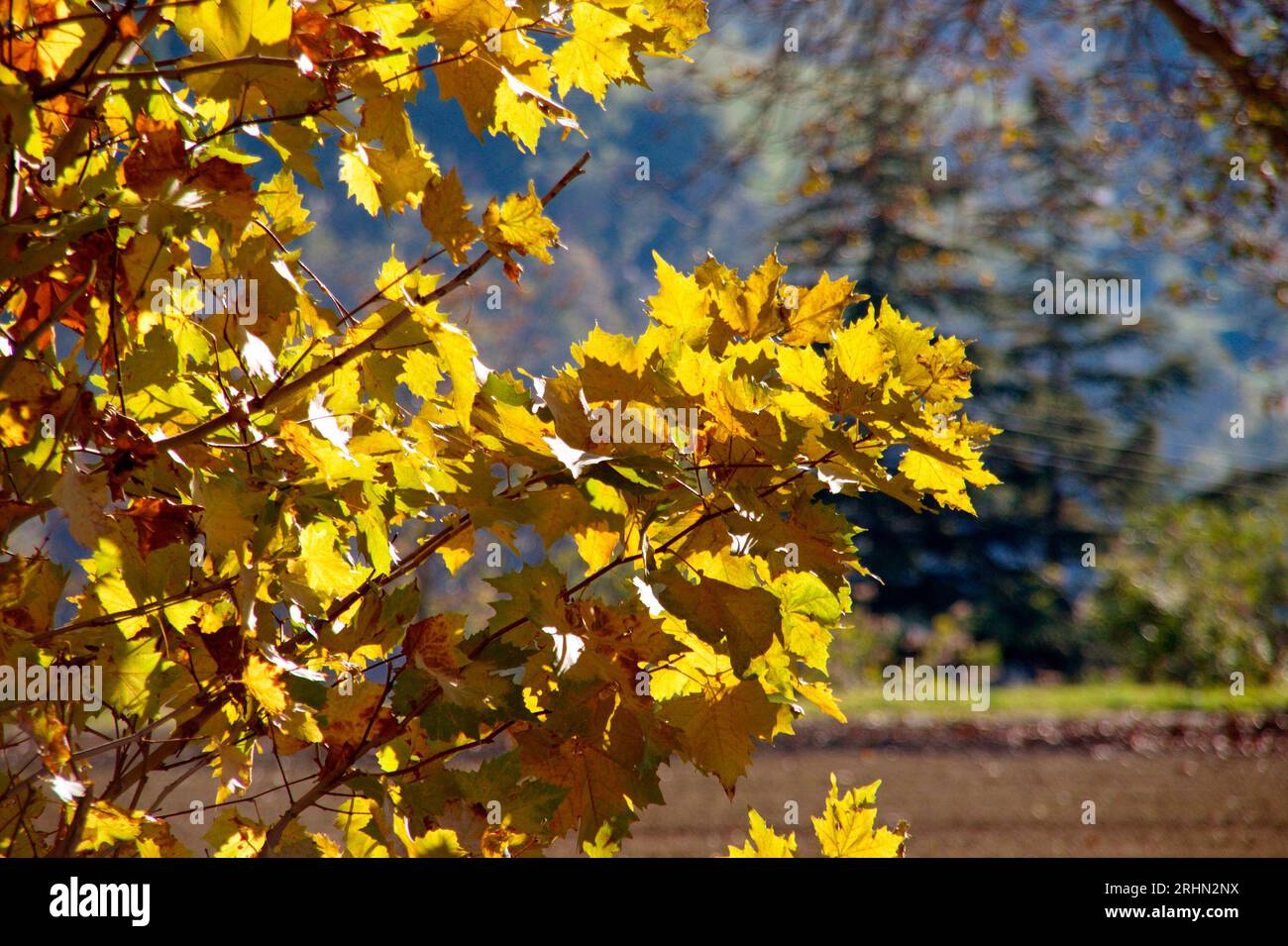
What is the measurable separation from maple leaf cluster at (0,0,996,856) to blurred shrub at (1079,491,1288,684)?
11.0 m

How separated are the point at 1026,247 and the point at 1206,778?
64.0ft

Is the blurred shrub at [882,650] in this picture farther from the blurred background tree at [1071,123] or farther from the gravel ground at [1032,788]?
the gravel ground at [1032,788]

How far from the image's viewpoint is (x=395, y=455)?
121cm

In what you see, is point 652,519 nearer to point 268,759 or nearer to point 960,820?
point 960,820

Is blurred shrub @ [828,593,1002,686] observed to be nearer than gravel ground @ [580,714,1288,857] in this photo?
No

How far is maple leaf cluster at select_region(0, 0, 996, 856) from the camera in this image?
1.09 meters

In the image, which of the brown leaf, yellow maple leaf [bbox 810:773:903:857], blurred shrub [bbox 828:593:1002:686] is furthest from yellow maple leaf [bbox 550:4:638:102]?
blurred shrub [bbox 828:593:1002:686]

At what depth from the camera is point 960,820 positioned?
635 centimetres

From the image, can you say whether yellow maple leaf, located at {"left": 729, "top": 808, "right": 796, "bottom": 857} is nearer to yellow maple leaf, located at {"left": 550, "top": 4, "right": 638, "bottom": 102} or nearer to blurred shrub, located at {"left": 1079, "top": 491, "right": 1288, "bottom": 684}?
yellow maple leaf, located at {"left": 550, "top": 4, "right": 638, "bottom": 102}

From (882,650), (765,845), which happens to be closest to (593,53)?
(765,845)

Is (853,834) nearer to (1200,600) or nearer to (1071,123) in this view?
(1071,123)

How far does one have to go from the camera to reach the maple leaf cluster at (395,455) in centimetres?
109

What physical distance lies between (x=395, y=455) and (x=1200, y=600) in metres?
12.2
